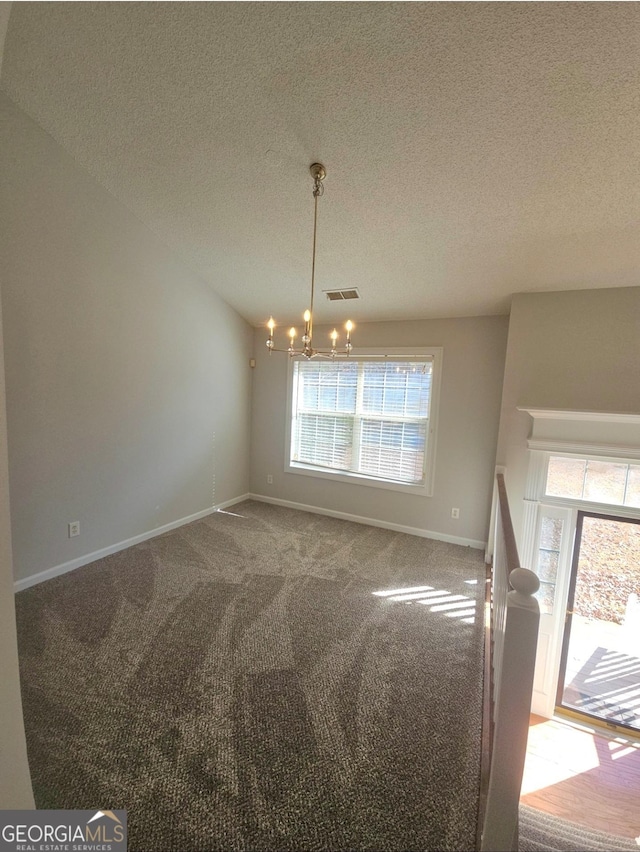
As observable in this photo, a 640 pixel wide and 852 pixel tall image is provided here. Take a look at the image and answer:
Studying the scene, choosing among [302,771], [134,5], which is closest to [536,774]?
[302,771]

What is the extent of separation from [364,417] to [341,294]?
4.63 feet

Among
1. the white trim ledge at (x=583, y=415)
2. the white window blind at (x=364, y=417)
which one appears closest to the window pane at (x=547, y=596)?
the white window blind at (x=364, y=417)

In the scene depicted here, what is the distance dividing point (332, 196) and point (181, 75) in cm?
100

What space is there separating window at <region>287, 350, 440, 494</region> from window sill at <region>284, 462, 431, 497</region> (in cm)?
1

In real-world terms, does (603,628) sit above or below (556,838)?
below

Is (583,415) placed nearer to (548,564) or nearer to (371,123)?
(548,564)

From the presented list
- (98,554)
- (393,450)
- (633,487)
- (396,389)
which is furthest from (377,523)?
(98,554)

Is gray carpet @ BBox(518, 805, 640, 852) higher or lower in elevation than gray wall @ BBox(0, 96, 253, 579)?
lower

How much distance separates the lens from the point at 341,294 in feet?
11.2

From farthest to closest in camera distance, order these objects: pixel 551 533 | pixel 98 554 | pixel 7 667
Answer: pixel 551 533 < pixel 98 554 < pixel 7 667

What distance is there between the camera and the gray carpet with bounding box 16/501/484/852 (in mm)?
1190

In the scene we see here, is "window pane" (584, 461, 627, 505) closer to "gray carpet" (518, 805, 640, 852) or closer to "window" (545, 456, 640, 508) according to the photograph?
"window" (545, 456, 640, 508)

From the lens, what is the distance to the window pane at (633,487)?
2760 mm

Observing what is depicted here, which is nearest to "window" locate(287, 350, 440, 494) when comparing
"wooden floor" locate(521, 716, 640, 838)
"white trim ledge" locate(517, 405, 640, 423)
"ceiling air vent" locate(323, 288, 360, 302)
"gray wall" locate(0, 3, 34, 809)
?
"ceiling air vent" locate(323, 288, 360, 302)
